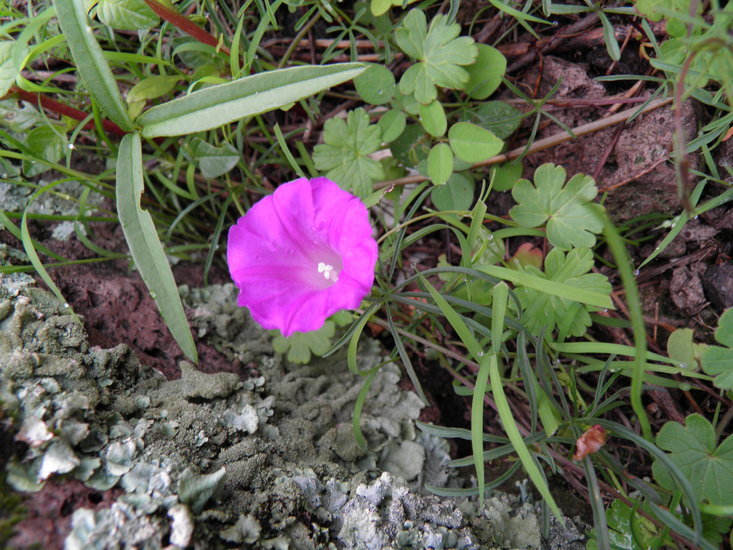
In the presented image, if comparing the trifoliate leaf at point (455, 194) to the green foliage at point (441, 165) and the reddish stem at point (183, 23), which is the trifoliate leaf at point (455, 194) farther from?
the reddish stem at point (183, 23)

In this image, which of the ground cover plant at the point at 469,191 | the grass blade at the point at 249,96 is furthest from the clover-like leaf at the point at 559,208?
the grass blade at the point at 249,96

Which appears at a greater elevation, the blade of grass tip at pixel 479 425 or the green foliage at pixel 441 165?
the green foliage at pixel 441 165

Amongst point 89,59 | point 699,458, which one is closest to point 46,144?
point 89,59

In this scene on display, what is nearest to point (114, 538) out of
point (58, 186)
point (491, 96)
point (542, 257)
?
point (58, 186)

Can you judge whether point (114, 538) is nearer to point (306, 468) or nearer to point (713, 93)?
point (306, 468)

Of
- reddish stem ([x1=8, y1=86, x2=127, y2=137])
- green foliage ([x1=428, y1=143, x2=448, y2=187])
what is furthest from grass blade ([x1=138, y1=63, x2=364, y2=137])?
green foliage ([x1=428, y1=143, x2=448, y2=187])

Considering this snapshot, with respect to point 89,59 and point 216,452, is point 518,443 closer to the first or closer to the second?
point 216,452

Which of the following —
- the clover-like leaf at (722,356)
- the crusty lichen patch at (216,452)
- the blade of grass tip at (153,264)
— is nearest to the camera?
the crusty lichen patch at (216,452)

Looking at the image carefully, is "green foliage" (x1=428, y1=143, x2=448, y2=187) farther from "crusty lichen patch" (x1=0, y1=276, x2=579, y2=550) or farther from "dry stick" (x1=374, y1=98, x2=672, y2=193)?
"crusty lichen patch" (x1=0, y1=276, x2=579, y2=550)
